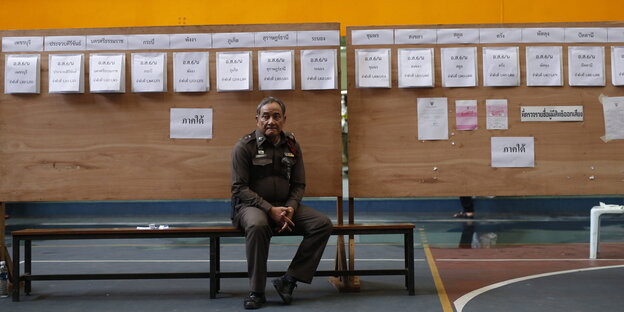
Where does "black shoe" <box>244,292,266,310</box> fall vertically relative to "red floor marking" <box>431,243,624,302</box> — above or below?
above

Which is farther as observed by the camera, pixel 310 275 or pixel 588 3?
pixel 588 3

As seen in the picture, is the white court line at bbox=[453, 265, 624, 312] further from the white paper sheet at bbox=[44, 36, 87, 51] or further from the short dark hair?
the white paper sheet at bbox=[44, 36, 87, 51]

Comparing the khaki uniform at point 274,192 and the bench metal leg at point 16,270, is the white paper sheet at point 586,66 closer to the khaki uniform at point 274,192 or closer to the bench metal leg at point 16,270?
the khaki uniform at point 274,192

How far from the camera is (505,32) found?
15.6 feet

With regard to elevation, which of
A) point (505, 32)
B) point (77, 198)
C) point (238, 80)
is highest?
point (505, 32)

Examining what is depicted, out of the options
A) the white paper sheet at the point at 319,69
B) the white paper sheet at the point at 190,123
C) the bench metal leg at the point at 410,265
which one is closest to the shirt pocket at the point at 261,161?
the white paper sheet at the point at 190,123

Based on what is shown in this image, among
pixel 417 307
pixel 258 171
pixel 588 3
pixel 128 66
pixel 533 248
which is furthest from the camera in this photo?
pixel 588 3

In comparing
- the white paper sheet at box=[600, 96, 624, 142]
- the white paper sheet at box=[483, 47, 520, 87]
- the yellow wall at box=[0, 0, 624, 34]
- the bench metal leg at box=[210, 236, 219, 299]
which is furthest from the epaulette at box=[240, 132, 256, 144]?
the yellow wall at box=[0, 0, 624, 34]

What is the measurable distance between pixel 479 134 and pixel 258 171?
1.70 metres

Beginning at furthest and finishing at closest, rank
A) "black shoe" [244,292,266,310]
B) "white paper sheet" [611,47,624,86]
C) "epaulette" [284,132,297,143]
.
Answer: "white paper sheet" [611,47,624,86] → "epaulette" [284,132,297,143] → "black shoe" [244,292,266,310]

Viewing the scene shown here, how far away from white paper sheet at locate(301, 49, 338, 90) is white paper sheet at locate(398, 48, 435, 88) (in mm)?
507

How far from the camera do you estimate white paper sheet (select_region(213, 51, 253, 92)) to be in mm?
4734

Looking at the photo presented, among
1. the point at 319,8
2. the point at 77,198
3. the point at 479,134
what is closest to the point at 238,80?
the point at 77,198

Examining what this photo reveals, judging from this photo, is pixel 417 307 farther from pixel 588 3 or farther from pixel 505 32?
pixel 588 3
